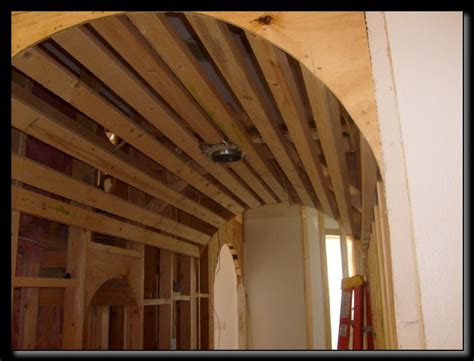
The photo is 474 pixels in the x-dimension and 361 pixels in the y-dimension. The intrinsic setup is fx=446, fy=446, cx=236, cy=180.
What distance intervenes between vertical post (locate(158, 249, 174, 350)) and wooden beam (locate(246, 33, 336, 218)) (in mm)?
1732

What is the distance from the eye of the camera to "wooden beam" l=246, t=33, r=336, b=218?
181 cm

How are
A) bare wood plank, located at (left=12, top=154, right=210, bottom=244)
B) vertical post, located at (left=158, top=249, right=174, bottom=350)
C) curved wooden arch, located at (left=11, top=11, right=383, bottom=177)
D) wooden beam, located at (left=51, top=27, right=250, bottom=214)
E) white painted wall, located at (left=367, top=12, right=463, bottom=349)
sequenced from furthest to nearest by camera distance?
vertical post, located at (left=158, top=249, right=174, bottom=350) → bare wood plank, located at (left=12, top=154, right=210, bottom=244) → wooden beam, located at (left=51, top=27, right=250, bottom=214) → curved wooden arch, located at (left=11, top=11, right=383, bottom=177) → white painted wall, located at (left=367, top=12, right=463, bottom=349)

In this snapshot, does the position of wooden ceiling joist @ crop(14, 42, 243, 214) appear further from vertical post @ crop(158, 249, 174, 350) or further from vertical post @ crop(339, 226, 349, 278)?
vertical post @ crop(339, 226, 349, 278)

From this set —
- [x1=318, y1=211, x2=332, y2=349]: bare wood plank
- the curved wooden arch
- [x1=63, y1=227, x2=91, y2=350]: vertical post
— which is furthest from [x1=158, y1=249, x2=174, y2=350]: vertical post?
[x1=318, y1=211, x2=332, y2=349]: bare wood plank

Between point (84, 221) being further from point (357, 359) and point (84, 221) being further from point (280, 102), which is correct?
point (357, 359)

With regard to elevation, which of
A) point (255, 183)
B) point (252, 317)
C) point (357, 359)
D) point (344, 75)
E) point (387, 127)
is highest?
point (255, 183)

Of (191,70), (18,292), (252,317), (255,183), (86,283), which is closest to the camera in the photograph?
(191,70)

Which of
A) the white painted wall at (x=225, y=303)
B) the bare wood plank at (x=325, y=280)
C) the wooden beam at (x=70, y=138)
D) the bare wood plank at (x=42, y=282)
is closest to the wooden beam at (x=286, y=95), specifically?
the wooden beam at (x=70, y=138)

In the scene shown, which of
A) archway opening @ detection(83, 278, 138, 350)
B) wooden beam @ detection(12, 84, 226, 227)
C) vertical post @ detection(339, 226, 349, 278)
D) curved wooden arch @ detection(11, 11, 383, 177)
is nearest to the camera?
curved wooden arch @ detection(11, 11, 383, 177)

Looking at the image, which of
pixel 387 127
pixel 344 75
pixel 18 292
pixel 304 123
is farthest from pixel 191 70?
pixel 18 292

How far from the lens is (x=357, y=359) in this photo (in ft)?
3.03

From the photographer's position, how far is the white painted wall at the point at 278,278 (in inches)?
282

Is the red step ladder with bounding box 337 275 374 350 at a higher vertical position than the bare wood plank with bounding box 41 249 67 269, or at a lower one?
lower

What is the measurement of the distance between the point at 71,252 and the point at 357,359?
93.4 inches
